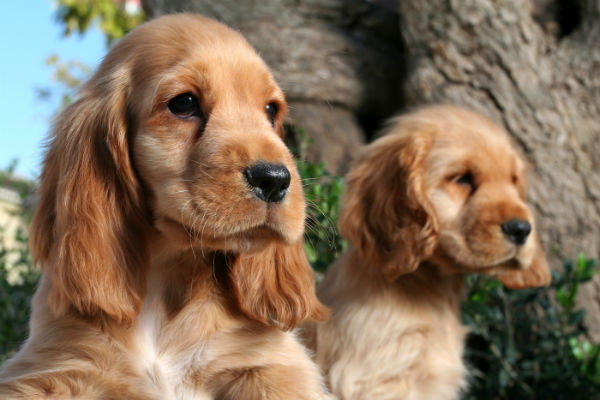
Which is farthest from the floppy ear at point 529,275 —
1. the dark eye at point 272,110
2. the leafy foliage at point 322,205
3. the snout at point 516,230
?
the dark eye at point 272,110

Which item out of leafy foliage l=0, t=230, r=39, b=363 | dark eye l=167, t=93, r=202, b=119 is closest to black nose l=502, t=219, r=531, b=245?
dark eye l=167, t=93, r=202, b=119

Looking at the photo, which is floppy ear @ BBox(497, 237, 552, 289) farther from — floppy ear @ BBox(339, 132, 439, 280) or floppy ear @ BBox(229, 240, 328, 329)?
floppy ear @ BBox(229, 240, 328, 329)

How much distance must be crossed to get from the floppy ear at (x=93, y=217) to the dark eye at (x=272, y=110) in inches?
21.7

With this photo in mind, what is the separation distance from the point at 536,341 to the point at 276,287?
8.97 ft

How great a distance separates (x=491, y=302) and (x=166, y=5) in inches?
140

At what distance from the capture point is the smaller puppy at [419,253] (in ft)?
11.3

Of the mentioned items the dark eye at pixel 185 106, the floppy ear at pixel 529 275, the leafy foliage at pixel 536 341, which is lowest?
the leafy foliage at pixel 536 341

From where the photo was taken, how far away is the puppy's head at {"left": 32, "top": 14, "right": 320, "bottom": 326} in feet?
7.45

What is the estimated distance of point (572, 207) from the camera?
5082 mm

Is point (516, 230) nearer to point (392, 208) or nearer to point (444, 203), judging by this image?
point (444, 203)

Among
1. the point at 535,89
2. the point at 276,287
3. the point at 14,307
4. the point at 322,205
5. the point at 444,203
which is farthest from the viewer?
the point at 14,307

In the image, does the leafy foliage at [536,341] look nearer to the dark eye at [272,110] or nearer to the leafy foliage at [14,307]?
the dark eye at [272,110]

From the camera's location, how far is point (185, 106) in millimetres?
2473

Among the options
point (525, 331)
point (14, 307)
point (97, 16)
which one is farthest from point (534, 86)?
point (97, 16)
